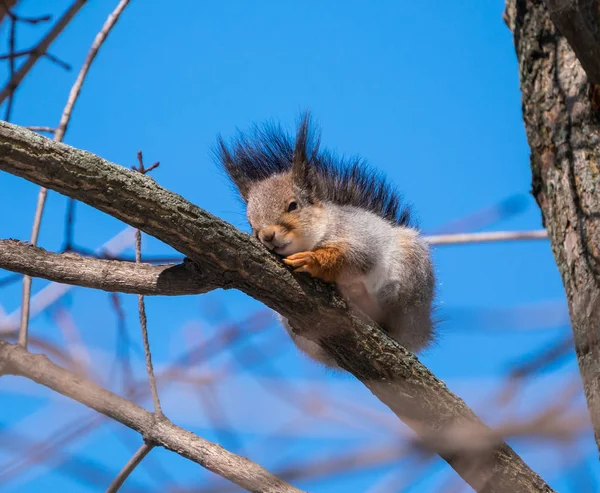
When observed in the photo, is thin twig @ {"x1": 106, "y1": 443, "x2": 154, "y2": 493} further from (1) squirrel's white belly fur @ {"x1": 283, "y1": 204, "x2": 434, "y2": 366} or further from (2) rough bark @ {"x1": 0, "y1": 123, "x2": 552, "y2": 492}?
(1) squirrel's white belly fur @ {"x1": 283, "y1": 204, "x2": 434, "y2": 366}

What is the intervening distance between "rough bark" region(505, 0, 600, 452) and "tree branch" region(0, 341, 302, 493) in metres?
0.94

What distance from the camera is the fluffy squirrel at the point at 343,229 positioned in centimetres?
249

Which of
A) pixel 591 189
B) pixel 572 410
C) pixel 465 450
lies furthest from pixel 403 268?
pixel 572 410

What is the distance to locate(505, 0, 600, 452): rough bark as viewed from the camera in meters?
2.15

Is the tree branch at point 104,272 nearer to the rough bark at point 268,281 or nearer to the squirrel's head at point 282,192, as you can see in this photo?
the rough bark at point 268,281

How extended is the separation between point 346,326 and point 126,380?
2.96ft

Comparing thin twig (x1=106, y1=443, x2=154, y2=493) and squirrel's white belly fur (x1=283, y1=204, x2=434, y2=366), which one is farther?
squirrel's white belly fur (x1=283, y1=204, x2=434, y2=366)

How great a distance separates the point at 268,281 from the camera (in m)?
1.91

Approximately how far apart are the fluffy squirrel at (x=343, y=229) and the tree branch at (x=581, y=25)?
0.91 meters

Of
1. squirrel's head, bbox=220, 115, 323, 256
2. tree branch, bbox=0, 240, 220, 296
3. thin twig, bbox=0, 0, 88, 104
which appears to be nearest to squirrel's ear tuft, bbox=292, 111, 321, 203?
squirrel's head, bbox=220, 115, 323, 256

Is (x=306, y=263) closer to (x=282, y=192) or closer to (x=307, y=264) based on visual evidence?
(x=307, y=264)

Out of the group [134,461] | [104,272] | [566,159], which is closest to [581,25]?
[566,159]

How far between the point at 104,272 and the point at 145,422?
49cm

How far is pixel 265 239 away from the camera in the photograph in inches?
95.3
